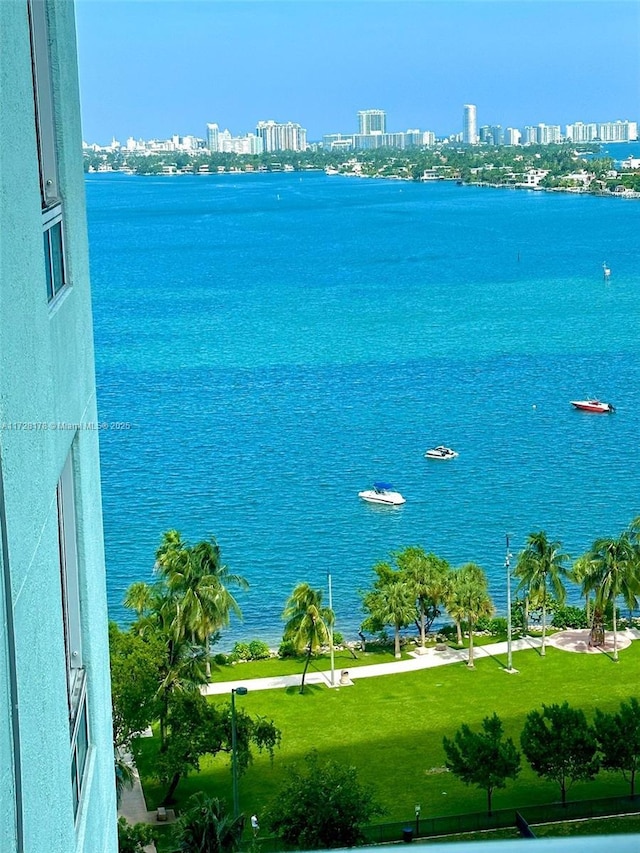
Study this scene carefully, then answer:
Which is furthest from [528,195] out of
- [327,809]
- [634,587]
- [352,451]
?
[327,809]

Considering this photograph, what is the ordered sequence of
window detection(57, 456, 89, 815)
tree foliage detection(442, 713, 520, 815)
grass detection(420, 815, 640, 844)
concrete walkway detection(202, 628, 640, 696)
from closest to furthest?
window detection(57, 456, 89, 815) < grass detection(420, 815, 640, 844) < tree foliage detection(442, 713, 520, 815) < concrete walkway detection(202, 628, 640, 696)

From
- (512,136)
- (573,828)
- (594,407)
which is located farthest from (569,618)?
(512,136)

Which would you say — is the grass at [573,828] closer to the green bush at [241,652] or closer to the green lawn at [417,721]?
the green lawn at [417,721]

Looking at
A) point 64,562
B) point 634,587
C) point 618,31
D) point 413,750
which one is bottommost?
point 413,750

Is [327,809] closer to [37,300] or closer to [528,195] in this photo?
[37,300]

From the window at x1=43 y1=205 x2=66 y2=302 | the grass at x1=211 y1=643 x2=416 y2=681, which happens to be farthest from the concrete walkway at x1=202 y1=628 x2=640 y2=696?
the window at x1=43 y1=205 x2=66 y2=302

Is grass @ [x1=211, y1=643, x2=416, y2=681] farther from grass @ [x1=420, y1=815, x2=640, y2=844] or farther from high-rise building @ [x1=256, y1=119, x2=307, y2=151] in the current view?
high-rise building @ [x1=256, y1=119, x2=307, y2=151]

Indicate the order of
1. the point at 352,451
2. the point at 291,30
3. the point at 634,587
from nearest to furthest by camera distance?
the point at 634,587, the point at 352,451, the point at 291,30

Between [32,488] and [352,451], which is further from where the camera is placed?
[352,451]
